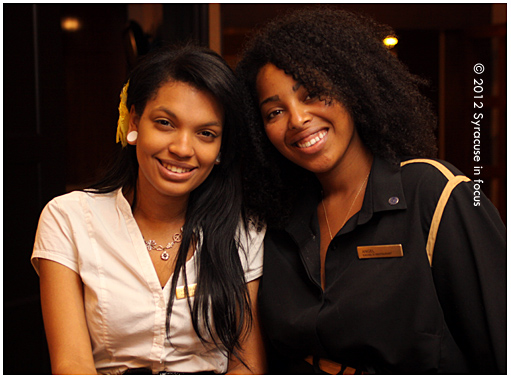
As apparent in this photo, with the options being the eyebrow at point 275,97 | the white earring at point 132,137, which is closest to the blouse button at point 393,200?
the eyebrow at point 275,97

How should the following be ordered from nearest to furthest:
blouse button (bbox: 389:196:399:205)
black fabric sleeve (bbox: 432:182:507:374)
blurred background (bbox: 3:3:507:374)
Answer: black fabric sleeve (bbox: 432:182:507:374) < blouse button (bbox: 389:196:399:205) < blurred background (bbox: 3:3:507:374)

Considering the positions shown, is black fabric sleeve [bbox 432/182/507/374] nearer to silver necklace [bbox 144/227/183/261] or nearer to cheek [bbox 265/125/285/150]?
cheek [bbox 265/125/285/150]

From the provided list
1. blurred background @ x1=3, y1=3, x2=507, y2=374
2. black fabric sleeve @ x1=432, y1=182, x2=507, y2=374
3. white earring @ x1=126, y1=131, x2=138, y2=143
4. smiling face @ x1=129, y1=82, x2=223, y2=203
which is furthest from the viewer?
blurred background @ x1=3, y1=3, x2=507, y2=374

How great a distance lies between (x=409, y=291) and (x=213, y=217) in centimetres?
65

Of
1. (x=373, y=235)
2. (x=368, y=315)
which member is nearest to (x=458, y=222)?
(x=373, y=235)

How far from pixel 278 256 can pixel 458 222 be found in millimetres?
540

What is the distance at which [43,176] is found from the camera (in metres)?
2.50

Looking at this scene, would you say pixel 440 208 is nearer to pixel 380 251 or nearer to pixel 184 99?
pixel 380 251

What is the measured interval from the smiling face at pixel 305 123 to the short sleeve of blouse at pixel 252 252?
30 cm

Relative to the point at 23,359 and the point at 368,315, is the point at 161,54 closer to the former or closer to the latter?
the point at 368,315

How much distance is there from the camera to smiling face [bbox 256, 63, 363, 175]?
145 centimetres

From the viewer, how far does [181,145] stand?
4.83ft

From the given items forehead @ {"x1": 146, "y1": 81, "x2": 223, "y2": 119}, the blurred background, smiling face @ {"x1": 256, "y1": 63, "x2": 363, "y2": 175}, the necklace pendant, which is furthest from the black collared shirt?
the blurred background

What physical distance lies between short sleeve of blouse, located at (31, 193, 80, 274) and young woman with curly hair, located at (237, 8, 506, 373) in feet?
1.88
